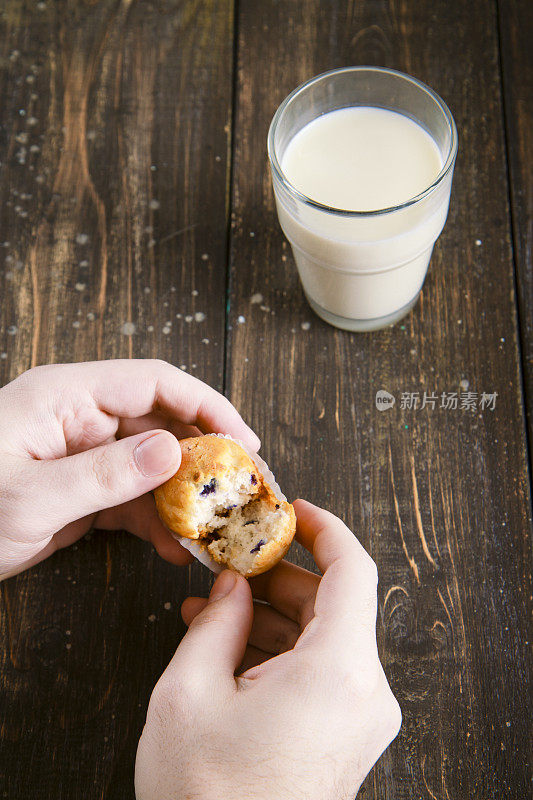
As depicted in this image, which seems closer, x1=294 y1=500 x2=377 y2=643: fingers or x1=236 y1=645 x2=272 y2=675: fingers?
x1=294 y1=500 x2=377 y2=643: fingers

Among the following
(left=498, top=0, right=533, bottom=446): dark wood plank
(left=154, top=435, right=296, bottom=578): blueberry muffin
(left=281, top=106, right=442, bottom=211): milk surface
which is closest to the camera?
(left=154, top=435, right=296, bottom=578): blueberry muffin

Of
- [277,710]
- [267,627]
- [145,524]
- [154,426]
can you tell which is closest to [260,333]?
[154,426]

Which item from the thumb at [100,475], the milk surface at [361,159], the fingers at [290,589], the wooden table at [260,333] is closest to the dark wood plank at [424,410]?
the wooden table at [260,333]

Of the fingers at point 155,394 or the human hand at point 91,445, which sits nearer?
the human hand at point 91,445

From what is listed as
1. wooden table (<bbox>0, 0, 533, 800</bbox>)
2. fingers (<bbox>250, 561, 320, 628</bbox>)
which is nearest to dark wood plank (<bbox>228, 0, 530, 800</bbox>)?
wooden table (<bbox>0, 0, 533, 800</bbox>)

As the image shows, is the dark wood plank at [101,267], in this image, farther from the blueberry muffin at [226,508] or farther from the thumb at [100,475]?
the thumb at [100,475]

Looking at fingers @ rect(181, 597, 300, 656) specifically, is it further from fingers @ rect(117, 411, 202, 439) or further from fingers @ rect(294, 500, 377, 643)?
fingers @ rect(117, 411, 202, 439)

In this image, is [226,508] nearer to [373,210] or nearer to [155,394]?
[155,394]
